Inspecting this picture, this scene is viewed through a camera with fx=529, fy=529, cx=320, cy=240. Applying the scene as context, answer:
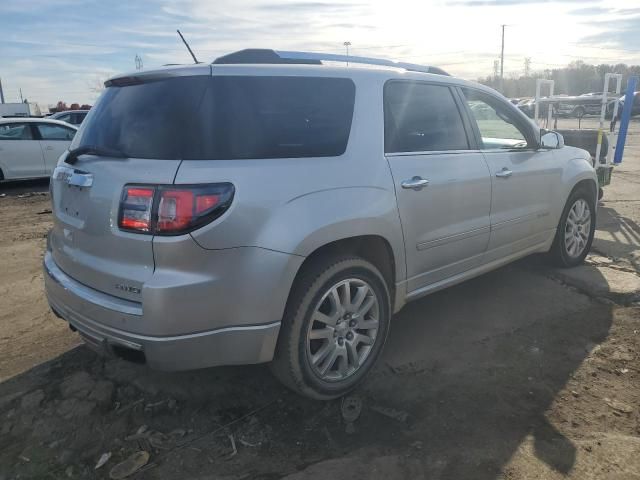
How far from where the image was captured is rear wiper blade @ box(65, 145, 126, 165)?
2.71 meters

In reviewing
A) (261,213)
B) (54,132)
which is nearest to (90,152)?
(261,213)

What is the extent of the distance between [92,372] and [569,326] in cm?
341

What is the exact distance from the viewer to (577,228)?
5.18 metres

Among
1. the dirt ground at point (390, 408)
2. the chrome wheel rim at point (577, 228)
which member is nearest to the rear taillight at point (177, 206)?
the dirt ground at point (390, 408)

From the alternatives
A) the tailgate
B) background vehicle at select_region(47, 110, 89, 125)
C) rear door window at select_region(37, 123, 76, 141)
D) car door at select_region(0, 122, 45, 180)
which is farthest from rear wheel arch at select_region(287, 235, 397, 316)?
background vehicle at select_region(47, 110, 89, 125)

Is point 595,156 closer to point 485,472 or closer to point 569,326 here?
point 569,326

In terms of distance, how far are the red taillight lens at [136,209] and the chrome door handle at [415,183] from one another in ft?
4.95

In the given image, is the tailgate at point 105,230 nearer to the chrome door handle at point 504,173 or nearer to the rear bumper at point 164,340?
the rear bumper at point 164,340

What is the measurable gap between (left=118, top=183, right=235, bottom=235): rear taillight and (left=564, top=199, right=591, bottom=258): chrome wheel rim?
3.82 metres

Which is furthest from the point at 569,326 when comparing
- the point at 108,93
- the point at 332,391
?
the point at 108,93

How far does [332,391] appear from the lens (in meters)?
3.01

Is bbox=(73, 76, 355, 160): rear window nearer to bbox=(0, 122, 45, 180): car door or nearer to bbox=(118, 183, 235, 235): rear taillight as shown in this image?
bbox=(118, 183, 235, 235): rear taillight

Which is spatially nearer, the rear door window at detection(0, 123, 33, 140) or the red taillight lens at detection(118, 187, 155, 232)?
the red taillight lens at detection(118, 187, 155, 232)

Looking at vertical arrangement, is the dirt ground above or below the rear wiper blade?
below
